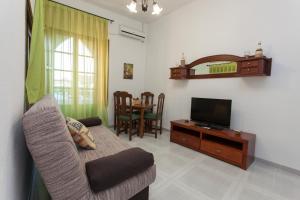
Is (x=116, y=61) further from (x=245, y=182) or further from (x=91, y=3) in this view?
(x=245, y=182)

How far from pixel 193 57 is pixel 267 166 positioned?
8.15ft

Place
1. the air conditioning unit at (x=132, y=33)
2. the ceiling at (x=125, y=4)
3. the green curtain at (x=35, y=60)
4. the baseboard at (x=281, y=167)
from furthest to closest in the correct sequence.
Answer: the air conditioning unit at (x=132, y=33) < the ceiling at (x=125, y=4) < the baseboard at (x=281, y=167) < the green curtain at (x=35, y=60)

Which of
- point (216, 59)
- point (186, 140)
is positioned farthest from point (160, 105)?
point (216, 59)

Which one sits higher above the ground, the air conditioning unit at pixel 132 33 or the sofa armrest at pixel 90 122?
the air conditioning unit at pixel 132 33

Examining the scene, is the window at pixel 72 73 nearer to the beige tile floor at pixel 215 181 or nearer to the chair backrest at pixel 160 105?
the chair backrest at pixel 160 105

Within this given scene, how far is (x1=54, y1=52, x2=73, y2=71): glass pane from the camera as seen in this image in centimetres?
332

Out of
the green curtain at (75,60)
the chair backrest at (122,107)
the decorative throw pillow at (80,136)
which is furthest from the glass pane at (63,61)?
the decorative throw pillow at (80,136)

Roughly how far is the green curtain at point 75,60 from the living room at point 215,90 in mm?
168

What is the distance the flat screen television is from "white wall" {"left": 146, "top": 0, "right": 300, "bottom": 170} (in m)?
0.31

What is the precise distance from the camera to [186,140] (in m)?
3.12

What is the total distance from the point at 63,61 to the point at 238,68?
351 cm

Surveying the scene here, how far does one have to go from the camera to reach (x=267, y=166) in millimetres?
2473

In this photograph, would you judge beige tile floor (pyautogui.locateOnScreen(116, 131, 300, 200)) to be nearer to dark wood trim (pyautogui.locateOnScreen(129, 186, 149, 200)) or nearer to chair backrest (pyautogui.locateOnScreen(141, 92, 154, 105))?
dark wood trim (pyautogui.locateOnScreen(129, 186, 149, 200))

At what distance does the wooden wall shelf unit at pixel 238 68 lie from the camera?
94.1 inches
